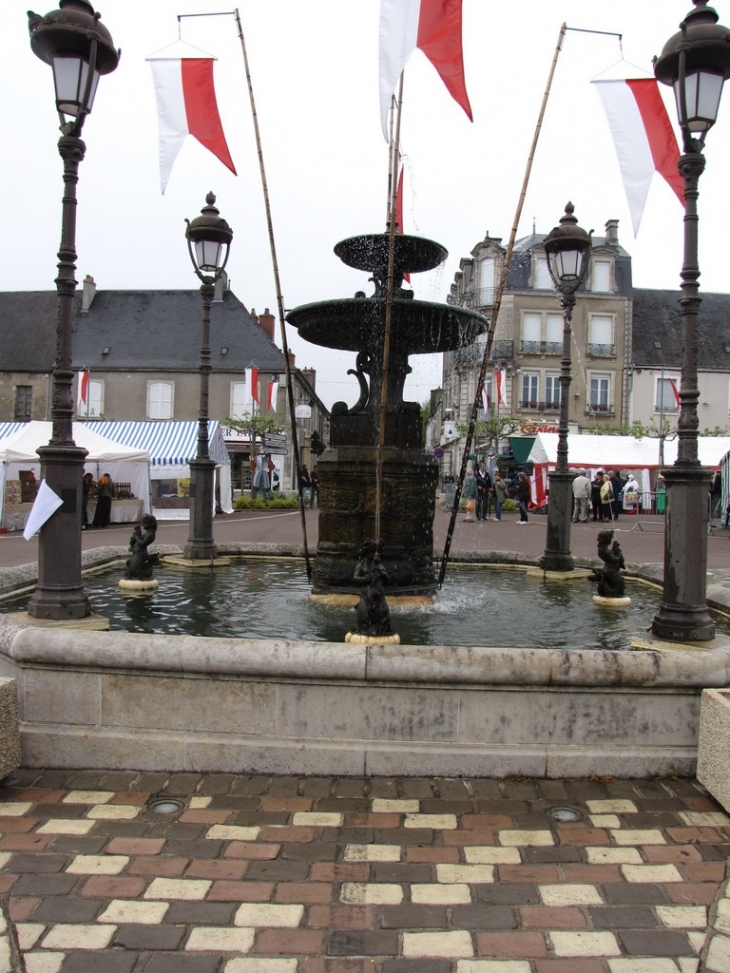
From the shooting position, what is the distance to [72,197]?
513cm

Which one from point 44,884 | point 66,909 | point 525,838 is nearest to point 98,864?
point 44,884

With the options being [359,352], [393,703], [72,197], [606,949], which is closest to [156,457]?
[359,352]

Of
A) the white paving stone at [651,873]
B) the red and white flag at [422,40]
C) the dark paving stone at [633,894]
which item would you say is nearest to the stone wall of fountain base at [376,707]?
the white paving stone at [651,873]

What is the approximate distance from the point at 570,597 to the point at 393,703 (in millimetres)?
3770

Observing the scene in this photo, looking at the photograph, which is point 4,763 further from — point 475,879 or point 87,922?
point 475,879

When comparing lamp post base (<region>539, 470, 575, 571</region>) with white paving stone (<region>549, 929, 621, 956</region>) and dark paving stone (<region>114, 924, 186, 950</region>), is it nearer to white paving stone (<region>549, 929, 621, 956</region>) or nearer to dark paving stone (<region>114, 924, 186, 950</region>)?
white paving stone (<region>549, 929, 621, 956</region>)

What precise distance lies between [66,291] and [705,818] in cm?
467

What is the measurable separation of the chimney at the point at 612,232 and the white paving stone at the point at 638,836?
158 feet

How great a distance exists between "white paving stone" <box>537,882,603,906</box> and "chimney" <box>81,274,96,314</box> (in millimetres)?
47220

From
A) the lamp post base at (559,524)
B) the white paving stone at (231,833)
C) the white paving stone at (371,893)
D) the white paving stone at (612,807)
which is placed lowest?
the white paving stone at (371,893)

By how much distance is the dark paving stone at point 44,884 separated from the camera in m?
3.04

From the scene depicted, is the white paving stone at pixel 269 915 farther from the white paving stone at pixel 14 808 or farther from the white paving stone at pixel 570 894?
the white paving stone at pixel 14 808

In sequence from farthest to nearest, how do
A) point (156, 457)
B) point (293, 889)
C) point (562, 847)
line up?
1. point (156, 457)
2. point (562, 847)
3. point (293, 889)

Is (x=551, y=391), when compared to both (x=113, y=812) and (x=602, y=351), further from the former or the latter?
(x=113, y=812)
